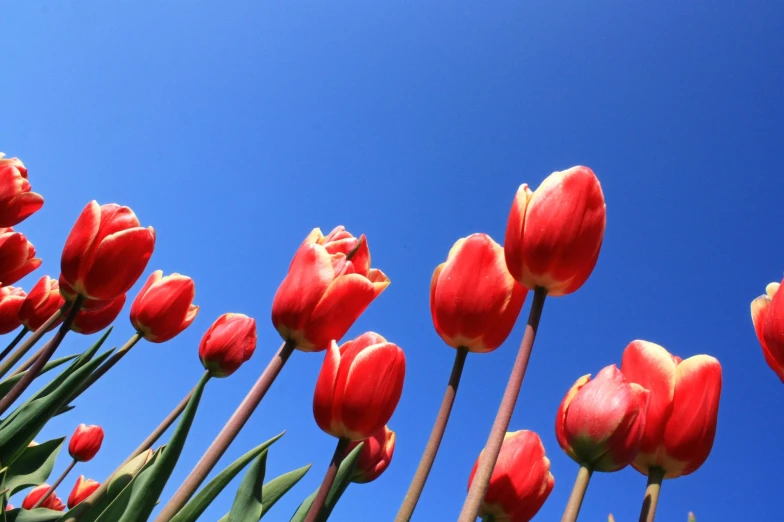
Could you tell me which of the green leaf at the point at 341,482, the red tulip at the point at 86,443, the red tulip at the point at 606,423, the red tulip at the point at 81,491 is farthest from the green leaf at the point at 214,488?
the red tulip at the point at 86,443

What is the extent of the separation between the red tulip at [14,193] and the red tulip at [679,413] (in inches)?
80.6

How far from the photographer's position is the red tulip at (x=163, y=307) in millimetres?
2004

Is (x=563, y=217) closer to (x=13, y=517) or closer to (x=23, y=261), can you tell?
(x=13, y=517)

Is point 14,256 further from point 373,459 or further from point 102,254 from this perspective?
point 373,459

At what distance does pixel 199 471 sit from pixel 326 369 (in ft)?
0.87

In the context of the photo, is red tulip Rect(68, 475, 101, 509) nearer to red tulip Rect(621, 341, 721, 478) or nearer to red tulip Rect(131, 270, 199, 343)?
red tulip Rect(131, 270, 199, 343)

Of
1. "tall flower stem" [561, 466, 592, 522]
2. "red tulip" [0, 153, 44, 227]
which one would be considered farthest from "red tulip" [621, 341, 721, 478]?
"red tulip" [0, 153, 44, 227]

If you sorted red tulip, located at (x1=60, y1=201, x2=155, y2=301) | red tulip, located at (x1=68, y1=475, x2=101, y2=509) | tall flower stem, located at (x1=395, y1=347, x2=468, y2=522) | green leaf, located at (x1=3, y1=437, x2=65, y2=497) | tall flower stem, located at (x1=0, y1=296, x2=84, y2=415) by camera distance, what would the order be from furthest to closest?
red tulip, located at (x1=68, y1=475, x2=101, y2=509) < green leaf, located at (x1=3, y1=437, x2=65, y2=497) < red tulip, located at (x1=60, y1=201, x2=155, y2=301) < tall flower stem, located at (x1=0, y1=296, x2=84, y2=415) < tall flower stem, located at (x1=395, y1=347, x2=468, y2=522)

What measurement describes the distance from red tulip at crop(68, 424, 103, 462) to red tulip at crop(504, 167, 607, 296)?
351 cm

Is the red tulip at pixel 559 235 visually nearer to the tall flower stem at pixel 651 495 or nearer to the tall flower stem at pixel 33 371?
the tall flower stem at pixel 651 495

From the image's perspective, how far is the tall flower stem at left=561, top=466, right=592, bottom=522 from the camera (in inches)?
29.8

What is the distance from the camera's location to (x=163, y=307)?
202 cm

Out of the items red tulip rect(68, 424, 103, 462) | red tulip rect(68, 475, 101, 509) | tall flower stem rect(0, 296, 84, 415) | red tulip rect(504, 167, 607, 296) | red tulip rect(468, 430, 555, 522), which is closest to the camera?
red tulip rect(504, 167, 607, 296)

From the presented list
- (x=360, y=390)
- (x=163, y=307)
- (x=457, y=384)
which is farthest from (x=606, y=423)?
(x=163, y=307)
